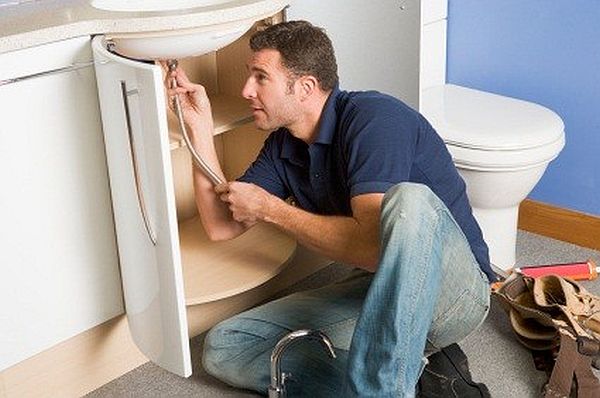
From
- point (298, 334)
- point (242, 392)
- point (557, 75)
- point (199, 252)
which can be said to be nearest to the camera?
point (298, 334)

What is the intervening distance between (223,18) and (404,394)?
0.76 m

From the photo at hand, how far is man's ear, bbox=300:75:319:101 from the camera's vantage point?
1928mm

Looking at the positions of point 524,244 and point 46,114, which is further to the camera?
point 524,244

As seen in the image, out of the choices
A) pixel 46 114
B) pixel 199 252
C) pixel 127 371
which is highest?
pixel 46 114

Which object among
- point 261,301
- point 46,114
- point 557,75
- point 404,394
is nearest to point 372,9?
point 557,75

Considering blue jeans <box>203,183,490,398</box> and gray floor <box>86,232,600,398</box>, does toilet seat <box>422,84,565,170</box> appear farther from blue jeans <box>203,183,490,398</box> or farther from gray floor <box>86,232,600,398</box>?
blue jeans <box>203,183,490,398</box>

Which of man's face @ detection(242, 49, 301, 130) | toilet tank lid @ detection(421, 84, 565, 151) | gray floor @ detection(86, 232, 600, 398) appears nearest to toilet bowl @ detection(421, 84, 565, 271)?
toilet tank lid @ detection(421, 84, 565, 151)

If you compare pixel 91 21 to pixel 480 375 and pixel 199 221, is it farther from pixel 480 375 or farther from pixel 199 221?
pixel 480 375

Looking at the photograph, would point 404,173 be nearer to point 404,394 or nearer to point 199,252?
point 404,394

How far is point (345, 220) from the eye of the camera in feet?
6.08

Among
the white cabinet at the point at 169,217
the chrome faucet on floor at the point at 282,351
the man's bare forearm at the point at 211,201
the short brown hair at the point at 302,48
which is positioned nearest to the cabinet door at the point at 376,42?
the white cabinet at the point at 169,217

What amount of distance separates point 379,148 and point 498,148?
0.63m

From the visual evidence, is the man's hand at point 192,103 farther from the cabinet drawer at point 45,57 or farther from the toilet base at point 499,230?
the toilet base at point 499,230

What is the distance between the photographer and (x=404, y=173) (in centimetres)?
182
